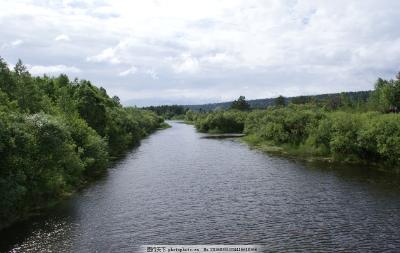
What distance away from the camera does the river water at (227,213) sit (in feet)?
127

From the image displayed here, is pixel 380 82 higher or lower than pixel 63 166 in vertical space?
higher

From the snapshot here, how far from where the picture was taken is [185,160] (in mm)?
91500

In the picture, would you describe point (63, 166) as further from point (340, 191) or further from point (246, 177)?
point (340, 191)

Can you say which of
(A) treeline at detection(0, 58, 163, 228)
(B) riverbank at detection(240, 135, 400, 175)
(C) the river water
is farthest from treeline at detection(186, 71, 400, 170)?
(A) treeline at detection(0, 58, 163, 228)

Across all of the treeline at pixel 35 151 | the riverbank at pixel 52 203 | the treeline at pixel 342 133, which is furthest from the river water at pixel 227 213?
the treeline at pixel 342 133

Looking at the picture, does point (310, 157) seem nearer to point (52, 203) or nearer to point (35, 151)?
point (52, 203)

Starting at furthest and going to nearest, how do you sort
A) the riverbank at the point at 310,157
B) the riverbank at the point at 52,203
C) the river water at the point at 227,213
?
the riverbank at the point at 310,157 < the riverbank at the point at 52,203 < the river water at the point at 227,213

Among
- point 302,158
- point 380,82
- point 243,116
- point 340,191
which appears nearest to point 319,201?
point 340,191

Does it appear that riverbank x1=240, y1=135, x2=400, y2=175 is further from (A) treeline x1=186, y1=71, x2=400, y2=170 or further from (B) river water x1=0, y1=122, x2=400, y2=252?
(B) river water x1=0, y1=122, x2=400, y2=252

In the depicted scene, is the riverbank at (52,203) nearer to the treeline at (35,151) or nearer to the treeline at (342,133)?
the treeline at (35,151)

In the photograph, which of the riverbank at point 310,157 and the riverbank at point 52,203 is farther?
the riverbank at point 310,157

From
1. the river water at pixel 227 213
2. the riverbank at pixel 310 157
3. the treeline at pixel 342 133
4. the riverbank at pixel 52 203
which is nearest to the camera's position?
the river water at pixel 227 213

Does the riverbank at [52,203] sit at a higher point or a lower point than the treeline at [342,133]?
lower

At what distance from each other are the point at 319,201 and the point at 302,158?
131 feet
